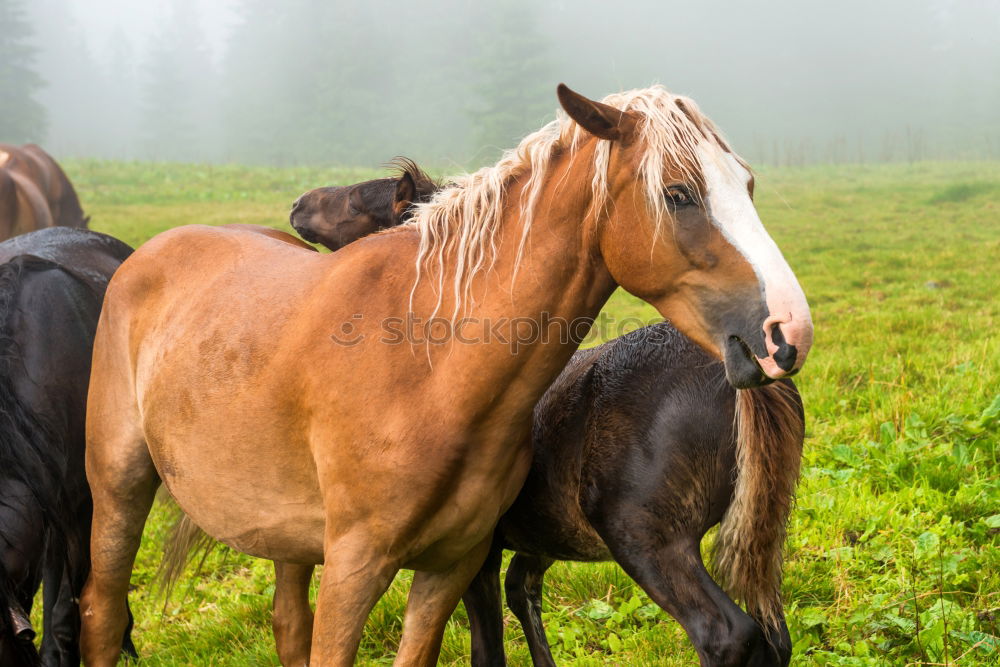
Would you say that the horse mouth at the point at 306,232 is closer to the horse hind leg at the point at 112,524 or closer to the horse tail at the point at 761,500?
the horse hind leg at the point at 112,524

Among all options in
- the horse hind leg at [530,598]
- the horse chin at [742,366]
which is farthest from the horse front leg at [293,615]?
the horse chin at [742,366]

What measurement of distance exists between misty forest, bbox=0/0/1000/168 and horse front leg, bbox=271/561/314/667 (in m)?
30.2

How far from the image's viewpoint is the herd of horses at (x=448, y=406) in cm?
186

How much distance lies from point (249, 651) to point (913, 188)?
1698 cm

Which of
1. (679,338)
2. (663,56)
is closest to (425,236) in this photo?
(679,338)

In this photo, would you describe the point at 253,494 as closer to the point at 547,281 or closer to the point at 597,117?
the point at 547,281

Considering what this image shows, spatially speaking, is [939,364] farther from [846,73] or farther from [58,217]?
[846,73]

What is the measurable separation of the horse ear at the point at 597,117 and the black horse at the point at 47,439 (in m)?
2.13

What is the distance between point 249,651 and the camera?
3.38 meters

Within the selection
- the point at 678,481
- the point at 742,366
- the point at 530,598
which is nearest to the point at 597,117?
the point at 742,366

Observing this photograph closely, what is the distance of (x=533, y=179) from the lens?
79.0 inches

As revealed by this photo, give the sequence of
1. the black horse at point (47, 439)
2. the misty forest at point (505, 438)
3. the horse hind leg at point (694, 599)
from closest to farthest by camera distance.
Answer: the misty forest at point (505, 438) → the horse hind leg at point (694, 599) → the black horse at point (47, 439)

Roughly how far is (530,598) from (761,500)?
1.15 metres

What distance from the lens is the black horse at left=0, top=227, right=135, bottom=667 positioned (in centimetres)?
263
